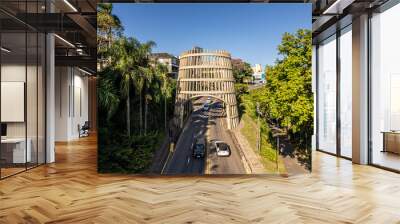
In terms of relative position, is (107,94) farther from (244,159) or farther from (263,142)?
(263,142)

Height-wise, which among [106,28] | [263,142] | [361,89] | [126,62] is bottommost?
[263,142]

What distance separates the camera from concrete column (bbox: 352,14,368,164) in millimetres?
7789

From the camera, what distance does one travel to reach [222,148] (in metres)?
6.33

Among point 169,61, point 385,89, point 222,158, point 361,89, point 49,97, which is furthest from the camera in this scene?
point 49,97

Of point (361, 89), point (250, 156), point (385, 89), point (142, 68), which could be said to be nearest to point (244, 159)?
point (250, 156)

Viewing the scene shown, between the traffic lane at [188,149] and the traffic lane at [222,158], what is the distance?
0.18 metres

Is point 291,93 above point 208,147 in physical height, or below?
above

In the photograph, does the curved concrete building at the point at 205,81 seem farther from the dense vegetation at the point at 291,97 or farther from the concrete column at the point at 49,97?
the concrete column at the point at 49,97

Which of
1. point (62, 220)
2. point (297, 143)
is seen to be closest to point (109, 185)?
point (62, 220)

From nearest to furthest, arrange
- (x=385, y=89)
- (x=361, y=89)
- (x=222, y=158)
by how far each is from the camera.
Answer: (x=222, y=158) < (x=385, y=89) < (x=361, y=89)

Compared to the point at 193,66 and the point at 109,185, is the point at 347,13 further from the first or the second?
the point at 109,185

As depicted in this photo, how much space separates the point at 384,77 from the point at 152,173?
498 centimetres

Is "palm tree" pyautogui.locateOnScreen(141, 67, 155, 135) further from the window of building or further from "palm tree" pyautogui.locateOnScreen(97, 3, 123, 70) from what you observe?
the window of building

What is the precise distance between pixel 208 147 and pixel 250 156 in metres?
0.76
